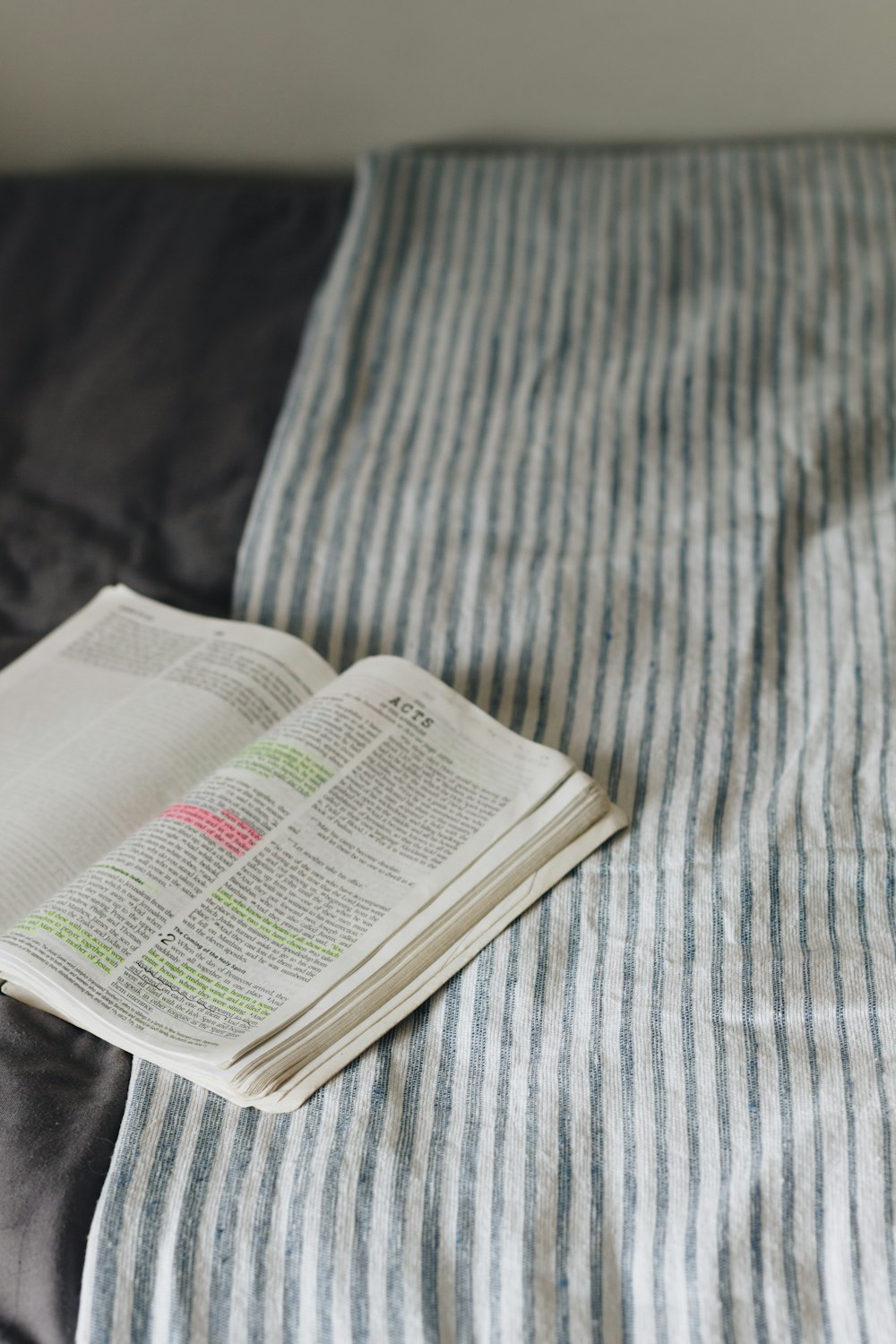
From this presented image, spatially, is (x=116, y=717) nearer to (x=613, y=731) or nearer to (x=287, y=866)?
(x=287, y=866)

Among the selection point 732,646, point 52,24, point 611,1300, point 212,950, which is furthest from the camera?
point 52,24

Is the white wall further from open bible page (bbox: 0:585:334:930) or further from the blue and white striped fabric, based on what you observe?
open bible page (bbox: 0:585:334:930)

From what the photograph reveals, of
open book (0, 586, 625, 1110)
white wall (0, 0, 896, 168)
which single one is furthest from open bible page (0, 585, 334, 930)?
white wall (0, 0, 896, 168)

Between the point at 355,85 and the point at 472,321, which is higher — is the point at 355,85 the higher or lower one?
the higher one

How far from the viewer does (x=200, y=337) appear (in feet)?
3.77

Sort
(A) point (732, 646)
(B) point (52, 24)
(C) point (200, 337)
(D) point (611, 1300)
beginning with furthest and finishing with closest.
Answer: (B) point (52, 24)
(C) point (200, 337)
(A) point (732, 646)
(D) point (611, 1300)

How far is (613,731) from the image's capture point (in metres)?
0.81

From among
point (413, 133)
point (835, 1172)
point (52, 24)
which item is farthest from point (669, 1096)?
point (52, 24)

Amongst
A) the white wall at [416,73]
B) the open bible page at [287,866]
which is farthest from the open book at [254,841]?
the white wall at [416,73]

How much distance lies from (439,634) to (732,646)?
0.22 metres

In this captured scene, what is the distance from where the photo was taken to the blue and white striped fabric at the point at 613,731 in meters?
0.54

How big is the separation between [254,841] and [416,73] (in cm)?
99

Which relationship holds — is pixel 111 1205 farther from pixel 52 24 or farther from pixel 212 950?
pixel 52 24

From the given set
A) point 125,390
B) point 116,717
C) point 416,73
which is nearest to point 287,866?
point 116,717
